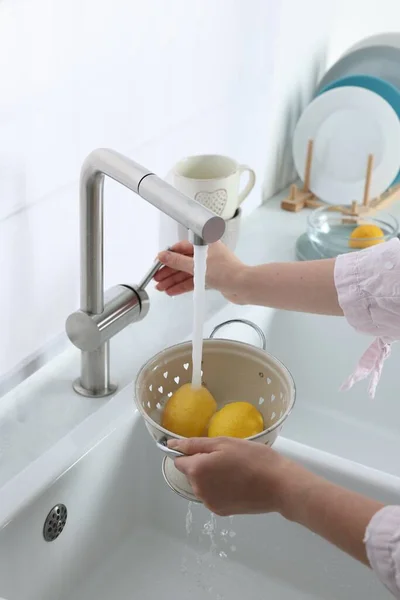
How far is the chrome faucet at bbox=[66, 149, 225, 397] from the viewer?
0.74 m

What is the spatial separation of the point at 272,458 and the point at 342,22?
4.11ft

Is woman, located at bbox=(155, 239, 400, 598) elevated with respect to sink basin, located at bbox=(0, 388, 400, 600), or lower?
elevated

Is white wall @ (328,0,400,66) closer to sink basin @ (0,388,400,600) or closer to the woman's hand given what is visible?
sink basin @ (0,388,400,600)

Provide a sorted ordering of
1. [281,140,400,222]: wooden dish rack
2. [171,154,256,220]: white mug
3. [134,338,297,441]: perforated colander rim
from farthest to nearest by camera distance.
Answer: [281,140,400,222]: wooden dish rack < [171,154,256,220]: white mug < [134,338,297,441]: perforated colander rim

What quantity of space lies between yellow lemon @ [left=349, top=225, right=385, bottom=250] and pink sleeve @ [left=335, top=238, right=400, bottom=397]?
453 mm

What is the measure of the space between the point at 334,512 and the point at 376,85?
1.08 m

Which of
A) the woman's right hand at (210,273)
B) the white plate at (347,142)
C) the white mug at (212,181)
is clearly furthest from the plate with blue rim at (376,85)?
the woman's right hand at (210,273)

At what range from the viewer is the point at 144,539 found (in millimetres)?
989

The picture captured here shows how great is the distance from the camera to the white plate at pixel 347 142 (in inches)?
58.7

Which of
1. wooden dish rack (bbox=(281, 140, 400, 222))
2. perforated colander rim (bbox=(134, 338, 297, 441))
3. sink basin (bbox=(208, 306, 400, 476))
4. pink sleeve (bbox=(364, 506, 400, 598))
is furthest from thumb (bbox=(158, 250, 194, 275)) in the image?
wooden dish rack (bbox=(281, 140, 400, 222))

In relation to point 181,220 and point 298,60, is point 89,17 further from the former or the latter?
point 298,60

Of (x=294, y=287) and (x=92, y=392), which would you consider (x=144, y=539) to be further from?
(x=294, y=287)

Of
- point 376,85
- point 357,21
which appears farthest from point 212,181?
point 357,21

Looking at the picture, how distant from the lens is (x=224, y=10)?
123 centimetres
